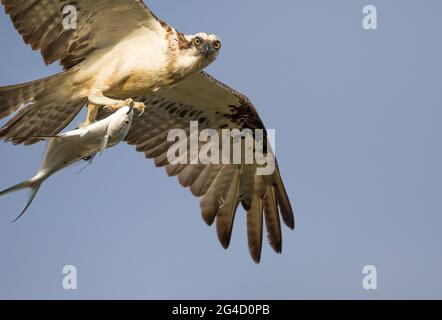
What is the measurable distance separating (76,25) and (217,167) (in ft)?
13.1

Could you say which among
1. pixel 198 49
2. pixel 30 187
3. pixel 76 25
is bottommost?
pixel 30 187

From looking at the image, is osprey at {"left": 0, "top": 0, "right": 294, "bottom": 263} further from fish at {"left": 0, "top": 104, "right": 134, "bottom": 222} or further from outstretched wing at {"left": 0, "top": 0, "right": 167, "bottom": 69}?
fish at {"left": 0, "top": 104, "right": 134, "bottom": 222}

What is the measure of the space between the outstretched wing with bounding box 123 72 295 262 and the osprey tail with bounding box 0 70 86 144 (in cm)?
188

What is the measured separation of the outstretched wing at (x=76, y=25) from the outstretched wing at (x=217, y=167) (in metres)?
1.83

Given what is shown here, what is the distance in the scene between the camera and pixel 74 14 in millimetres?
13867

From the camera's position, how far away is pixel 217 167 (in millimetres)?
16984

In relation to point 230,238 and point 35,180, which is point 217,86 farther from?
point 35,180

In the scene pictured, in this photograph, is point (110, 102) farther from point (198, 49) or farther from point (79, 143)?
point (79, 143)

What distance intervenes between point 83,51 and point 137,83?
100cm

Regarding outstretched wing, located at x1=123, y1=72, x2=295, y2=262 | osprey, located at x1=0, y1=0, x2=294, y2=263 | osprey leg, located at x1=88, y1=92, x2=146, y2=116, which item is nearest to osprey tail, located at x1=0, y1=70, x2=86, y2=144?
osprey, located at x1=0, y1=0, x2=294, y2=263

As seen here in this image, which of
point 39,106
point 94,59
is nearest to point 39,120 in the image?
point 39,106

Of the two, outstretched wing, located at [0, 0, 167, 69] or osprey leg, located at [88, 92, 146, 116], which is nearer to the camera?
osprey leg, located at [88, 92, 146, 116]

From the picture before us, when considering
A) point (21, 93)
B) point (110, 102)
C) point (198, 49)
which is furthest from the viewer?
point (21, 93)

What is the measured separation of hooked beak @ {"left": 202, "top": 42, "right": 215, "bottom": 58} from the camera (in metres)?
13.6
